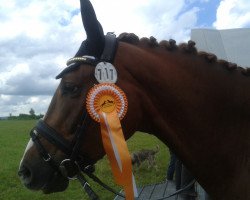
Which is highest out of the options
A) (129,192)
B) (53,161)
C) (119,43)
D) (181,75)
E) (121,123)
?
(119,43)

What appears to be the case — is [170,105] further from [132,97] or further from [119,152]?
[119,152]

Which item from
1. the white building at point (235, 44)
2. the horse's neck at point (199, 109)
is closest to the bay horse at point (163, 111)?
the horse's neck at point (199, 109)

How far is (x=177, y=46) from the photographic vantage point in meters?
3.00

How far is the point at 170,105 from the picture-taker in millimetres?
2877

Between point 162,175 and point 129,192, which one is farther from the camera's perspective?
point 162,175

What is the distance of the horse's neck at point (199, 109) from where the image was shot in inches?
111

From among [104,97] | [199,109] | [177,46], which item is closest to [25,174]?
[104,97]

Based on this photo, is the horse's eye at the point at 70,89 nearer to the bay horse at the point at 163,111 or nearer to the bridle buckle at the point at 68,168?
the bay horse at the point at 163,111

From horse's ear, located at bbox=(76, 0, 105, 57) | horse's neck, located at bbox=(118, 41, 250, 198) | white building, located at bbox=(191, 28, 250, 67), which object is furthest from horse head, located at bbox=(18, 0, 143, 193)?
white building, located at bbox=(191, 28, 250, 67)

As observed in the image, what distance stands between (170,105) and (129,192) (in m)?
0.72

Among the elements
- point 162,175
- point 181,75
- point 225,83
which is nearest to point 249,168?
point 225,83

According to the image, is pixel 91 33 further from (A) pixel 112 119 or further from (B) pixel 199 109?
(B) pixel 199 109

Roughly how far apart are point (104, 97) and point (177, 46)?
0.64m

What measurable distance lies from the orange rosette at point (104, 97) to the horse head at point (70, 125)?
4 centimetres
